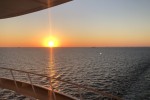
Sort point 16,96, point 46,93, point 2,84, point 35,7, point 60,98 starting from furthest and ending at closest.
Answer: point 16,96 < point 2,84 < point 46,93 < point 60,98 < point 35,7

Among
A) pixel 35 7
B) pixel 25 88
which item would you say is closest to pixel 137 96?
pixel 25 88

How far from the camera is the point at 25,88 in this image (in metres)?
11.2

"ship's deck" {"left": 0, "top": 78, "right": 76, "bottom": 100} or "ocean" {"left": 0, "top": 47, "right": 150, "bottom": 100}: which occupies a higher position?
"ship's deck" {"left": 0, "top": 78, "right": 76, "bottom": 100}

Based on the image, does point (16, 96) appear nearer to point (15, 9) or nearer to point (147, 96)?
point (147, 96)

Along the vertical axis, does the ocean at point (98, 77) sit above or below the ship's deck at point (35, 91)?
below

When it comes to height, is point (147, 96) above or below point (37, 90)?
below

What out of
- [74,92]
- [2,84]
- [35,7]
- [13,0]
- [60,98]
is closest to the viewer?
[13,0]

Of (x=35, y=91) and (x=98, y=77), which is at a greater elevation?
(x=35, y=91)

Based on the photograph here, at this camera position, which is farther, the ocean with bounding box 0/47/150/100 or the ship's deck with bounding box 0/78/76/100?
the ocean with bounding box 0/47/150/100

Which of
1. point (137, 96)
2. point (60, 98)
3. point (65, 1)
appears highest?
point (65, 1)

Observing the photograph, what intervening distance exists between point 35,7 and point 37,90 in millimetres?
5330

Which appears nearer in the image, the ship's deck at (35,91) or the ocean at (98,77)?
the ship's deck at (35,91)

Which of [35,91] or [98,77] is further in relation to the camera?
[98,77]

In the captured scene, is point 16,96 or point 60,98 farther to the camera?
point 16,96
